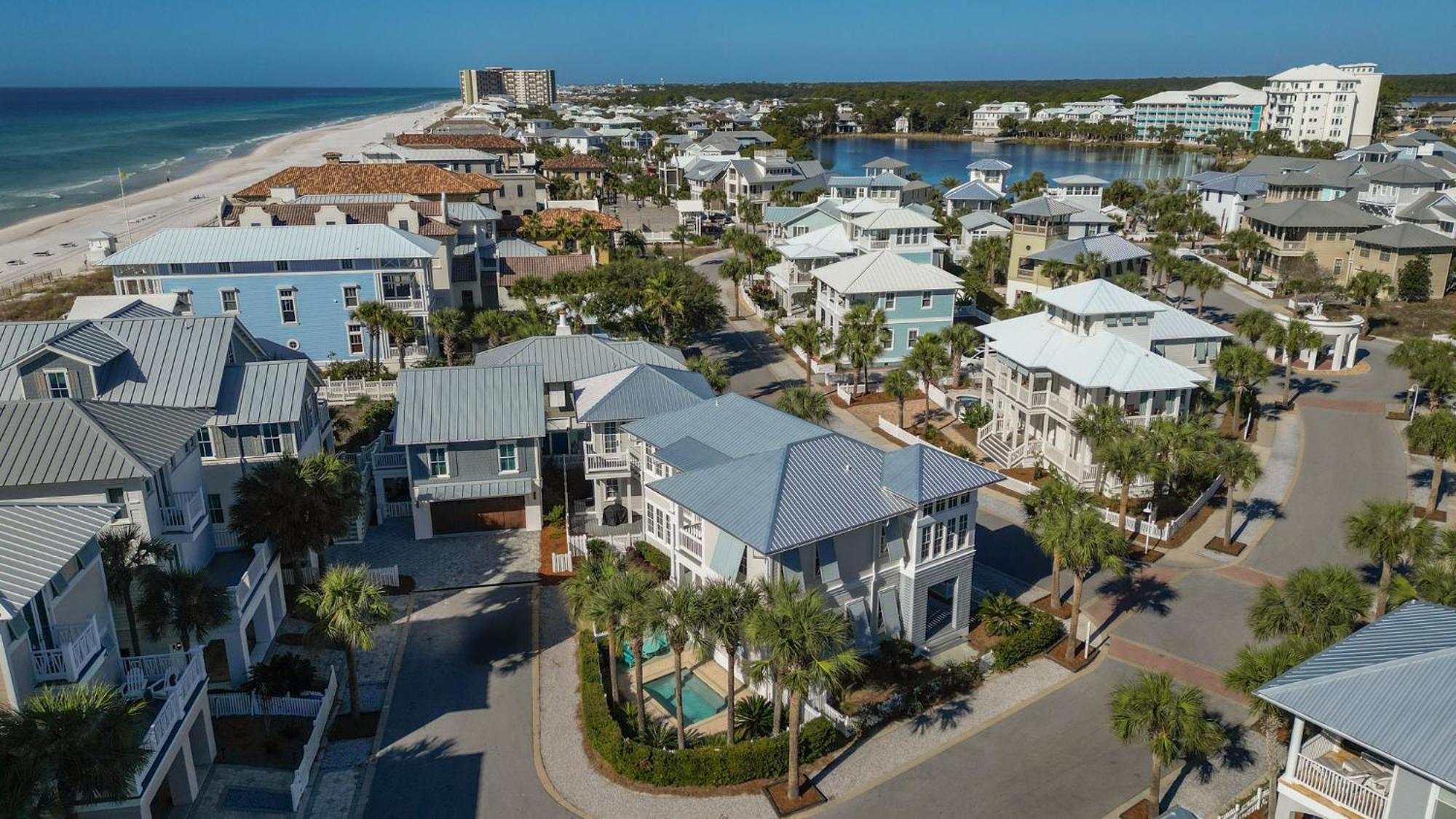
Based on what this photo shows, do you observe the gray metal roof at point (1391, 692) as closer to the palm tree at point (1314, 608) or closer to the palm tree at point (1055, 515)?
the palm tree at point (1314, 608)

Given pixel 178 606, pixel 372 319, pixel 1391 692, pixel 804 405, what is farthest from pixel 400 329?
pixel 1391 692

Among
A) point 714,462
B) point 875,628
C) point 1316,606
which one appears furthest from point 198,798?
point 1316,606

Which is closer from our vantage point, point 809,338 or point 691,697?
point 691,697

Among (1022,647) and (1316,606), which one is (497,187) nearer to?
(1022,647)

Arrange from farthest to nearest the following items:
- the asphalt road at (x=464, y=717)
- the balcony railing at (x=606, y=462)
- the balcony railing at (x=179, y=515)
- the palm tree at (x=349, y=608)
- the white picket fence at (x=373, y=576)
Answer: the balcony railing at (x=606, y=462), the white picket fence at (x=373, y=576), the balcony railing at (x=179, y=515), the palm tree at (x=349, y=608), the asphalt road at (x=464, y=717)

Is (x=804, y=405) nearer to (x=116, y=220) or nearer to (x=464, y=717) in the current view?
(x=464, y=717)

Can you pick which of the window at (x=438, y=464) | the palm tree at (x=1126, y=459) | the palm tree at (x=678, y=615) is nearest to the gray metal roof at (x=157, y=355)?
the window at (x=438, y=464)
